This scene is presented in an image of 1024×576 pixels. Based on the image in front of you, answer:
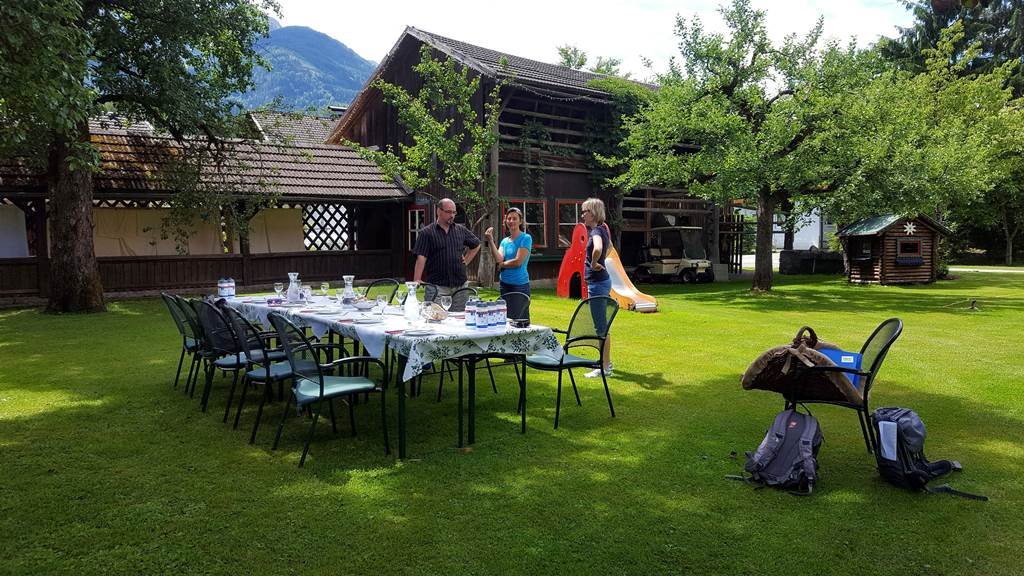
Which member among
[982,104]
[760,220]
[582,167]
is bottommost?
[760,220]

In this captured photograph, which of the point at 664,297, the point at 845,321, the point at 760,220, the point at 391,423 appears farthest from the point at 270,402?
the point at 760,220

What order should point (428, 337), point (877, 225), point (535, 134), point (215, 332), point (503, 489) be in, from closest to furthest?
point (503, 489) → point (428, 337) → point (215, 332) → point (535, 134) → point (877, 225)

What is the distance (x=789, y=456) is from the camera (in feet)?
13.0

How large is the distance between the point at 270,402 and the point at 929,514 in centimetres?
474

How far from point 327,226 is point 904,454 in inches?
598

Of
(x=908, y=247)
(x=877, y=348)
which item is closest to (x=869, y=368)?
(x=877, y=348)

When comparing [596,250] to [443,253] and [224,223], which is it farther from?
[224,223]

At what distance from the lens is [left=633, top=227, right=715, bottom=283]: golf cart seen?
19156 millimetres

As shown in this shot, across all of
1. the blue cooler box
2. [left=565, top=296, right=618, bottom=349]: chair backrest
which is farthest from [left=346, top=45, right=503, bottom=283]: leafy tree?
the blue cooler box

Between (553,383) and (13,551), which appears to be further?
(553,383)

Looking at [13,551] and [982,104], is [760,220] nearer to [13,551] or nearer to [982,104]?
[982,104]

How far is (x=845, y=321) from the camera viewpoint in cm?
1125

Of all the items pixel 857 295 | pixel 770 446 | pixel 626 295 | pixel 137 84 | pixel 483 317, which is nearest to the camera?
pixel 770 446

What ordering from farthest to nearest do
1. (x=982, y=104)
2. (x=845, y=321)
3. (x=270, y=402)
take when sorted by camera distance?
1. (x=982, y=104)
2. (x=845, y=321)
3. (x=270, y=402)
